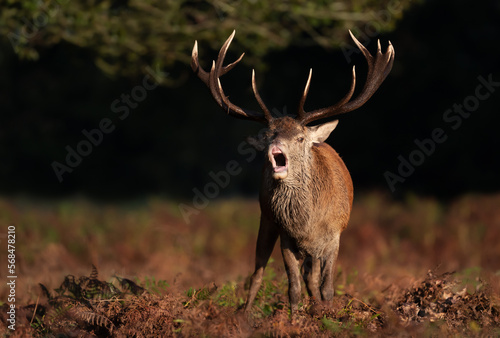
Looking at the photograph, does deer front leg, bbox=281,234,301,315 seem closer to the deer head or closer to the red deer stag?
the red deer stag

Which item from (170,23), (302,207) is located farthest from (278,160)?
(170,23)

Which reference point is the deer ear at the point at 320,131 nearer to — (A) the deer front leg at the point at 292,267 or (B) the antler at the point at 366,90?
(B) the antler at the point at 366,90

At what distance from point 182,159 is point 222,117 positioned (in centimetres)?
220

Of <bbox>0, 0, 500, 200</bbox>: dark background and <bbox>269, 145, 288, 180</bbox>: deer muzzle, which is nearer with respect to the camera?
<bbox>269, 145, 288, 180</bbox>: deer muzzle

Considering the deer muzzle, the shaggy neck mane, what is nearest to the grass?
the shaggy neck mane

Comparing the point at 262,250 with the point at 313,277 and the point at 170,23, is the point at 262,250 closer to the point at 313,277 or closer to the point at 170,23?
the point at 313,277

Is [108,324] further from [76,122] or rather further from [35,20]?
[76,122]

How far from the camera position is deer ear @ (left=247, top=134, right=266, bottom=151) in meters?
6.47

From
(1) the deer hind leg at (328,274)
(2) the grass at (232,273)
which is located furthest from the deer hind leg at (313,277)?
(2) the grass at (232,273)

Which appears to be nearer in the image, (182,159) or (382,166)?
(382,166)

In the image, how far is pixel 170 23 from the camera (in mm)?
11641

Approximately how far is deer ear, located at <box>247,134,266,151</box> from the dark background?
6.62 meters

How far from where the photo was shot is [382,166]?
21.1 m

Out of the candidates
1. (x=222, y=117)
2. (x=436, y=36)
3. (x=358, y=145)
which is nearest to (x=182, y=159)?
(x=222, y=117)
